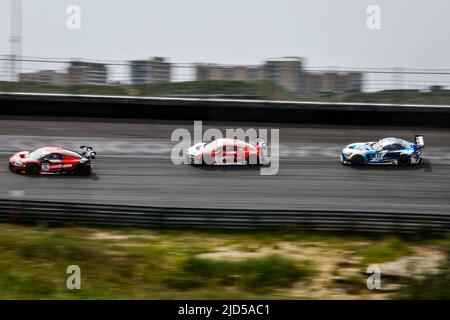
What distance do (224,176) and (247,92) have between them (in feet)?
15.8

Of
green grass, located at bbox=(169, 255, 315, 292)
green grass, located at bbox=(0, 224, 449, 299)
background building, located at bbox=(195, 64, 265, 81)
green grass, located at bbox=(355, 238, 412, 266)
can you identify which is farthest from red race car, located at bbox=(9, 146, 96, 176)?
green grass, located at bbox=(355, 238, 412, 266)

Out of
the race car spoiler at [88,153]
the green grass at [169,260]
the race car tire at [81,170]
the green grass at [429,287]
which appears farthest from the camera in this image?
the race car spoiler at [88,153]

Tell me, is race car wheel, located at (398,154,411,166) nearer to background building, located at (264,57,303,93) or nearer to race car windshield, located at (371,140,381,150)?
race car windshield, located at (371,140,381,150)

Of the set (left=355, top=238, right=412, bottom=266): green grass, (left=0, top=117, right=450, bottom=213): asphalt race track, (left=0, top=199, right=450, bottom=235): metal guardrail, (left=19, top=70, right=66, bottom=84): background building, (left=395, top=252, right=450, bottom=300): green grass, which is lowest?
(left=395, top=252, right=450, bottom=300): green grass

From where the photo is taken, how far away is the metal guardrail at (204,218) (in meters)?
14.3

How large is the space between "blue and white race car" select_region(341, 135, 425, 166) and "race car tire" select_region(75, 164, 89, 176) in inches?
292

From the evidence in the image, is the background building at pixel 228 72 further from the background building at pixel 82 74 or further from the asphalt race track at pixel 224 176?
the background building at pixel 82 74

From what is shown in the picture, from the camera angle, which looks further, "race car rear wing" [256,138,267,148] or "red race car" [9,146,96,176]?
"race car rear wing" [256,138,267,148]

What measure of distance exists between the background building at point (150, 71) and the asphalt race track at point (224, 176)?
144 cm

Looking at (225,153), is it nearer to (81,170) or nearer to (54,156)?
→ (81,170)

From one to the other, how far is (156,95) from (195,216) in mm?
8470

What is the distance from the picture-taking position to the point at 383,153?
61.9ft

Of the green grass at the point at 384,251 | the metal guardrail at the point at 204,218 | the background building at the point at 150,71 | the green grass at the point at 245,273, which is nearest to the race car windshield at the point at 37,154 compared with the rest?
the metal guardrail at the point at 204,218

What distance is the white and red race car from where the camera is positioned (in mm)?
18475
